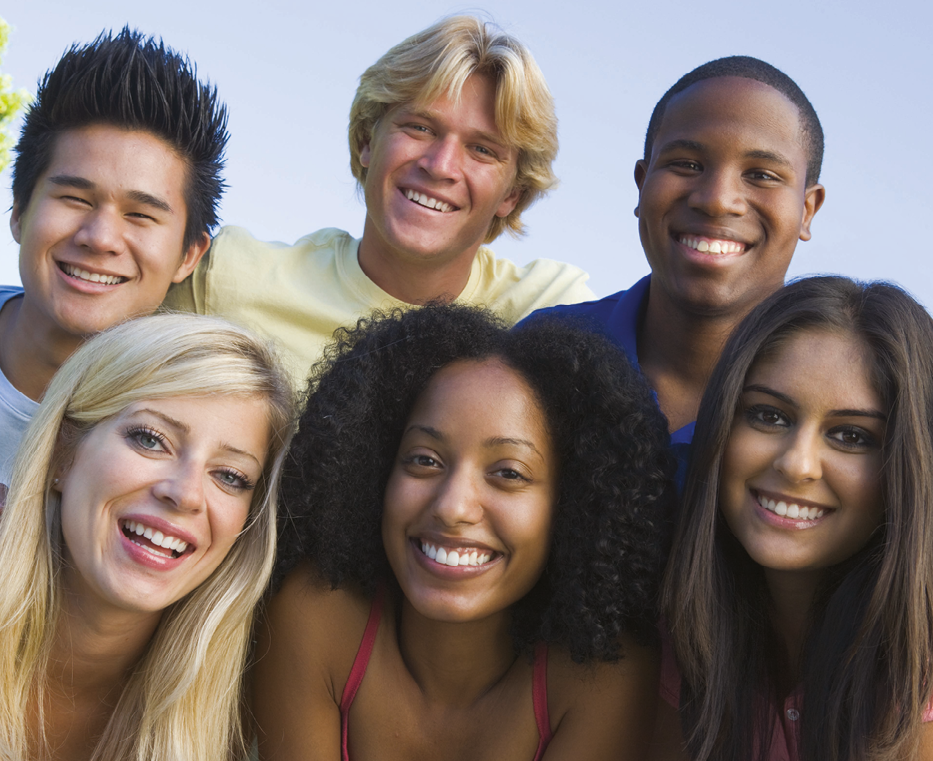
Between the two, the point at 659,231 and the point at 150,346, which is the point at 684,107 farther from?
the point at 150,346

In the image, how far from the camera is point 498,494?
123 inches

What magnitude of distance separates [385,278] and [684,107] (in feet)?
5.69

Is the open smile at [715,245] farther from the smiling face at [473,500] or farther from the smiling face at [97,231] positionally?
the smiling face at [97,231]

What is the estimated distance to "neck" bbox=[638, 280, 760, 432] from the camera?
160 inches

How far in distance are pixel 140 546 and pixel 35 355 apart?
4.92 ft

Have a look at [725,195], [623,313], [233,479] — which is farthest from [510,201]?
[233,479]

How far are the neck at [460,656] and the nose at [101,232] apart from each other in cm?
200

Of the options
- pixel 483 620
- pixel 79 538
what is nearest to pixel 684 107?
pixel 483 620

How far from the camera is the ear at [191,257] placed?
4.42 meters

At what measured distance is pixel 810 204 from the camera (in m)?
4.19

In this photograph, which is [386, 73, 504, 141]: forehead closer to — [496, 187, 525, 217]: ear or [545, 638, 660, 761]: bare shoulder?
[496, 187, 525, 217]: ear

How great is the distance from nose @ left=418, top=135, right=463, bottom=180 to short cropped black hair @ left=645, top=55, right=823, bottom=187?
102cm

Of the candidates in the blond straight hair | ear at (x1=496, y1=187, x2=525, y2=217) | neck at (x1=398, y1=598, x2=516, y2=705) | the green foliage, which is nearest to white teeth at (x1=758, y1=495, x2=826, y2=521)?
neck at (x1=398, y1=598, x2=516, y2=705)

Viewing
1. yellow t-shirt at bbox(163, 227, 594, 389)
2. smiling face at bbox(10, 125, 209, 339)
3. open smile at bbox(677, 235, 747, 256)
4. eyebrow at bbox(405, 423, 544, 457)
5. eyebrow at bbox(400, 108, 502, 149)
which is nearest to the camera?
eyebrow at bbox(405, 423, 544, 457)
